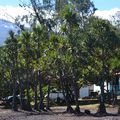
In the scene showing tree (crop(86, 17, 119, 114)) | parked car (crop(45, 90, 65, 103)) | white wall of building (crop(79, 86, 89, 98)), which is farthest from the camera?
white wall of building (crop(79, 86, 89, 98))

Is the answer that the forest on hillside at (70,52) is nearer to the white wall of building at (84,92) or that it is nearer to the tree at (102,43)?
the tree at (102,43)

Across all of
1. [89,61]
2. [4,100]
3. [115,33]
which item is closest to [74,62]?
[89,61]

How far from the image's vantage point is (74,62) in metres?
34.1

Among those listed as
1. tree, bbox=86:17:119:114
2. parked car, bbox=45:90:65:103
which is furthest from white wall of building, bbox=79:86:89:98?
tree, bbox=86:17:119:114

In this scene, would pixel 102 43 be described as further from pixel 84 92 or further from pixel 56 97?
pixel 84 92

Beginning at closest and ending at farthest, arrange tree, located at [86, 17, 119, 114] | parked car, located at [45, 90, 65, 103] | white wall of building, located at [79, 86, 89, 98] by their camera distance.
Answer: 1. tree, located at [86, 17, 119, 114]
2. parked car, located at [45, 90, 65, 103]
3. white wall of building, located at [79, 86, 89, 98]

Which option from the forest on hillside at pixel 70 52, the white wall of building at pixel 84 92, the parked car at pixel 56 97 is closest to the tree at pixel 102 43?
the forest on hillside at pixel 70 52

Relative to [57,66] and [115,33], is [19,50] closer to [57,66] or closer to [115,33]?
[57,66]

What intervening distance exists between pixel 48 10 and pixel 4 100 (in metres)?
12.5

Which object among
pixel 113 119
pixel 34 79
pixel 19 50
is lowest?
pixel 113 119

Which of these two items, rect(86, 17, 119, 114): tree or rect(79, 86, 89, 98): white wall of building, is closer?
rect(86, 17, 119, 114): tree

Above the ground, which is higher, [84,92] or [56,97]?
[84,92]

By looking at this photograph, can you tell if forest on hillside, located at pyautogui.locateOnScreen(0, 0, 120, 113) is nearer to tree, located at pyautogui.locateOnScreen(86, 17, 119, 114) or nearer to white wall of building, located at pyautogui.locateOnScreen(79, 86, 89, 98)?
tree, located at pyautogui.locateOnScreen(86, 17, 119, 114)

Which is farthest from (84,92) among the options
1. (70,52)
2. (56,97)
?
(70,52)
